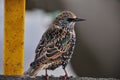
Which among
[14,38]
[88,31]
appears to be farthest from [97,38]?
[14,38]

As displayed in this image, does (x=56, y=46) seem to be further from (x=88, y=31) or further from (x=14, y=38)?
(x=88, y=31)

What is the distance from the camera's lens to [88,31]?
3.53 meters

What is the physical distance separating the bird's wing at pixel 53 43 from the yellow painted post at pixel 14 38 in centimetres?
13

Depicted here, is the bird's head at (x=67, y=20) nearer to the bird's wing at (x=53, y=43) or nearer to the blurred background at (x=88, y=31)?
the bird's wing at (x=53, y=43)

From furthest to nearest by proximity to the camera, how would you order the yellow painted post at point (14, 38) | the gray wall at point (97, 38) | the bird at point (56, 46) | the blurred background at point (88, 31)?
1. the gray wall at point (97, 38)
2. the blurred background at point (88, 31)
3. the yellow painted post at point (14, 38)
4. the bird at point (56, 46)

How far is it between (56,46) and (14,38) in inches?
8.0

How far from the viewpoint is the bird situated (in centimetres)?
273

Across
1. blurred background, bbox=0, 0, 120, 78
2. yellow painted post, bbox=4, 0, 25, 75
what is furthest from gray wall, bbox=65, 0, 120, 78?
yellow painted post, bbox=4, 0, 25, 75

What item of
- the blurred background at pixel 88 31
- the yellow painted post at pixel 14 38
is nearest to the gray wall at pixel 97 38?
the blurred background at pixel 88 31

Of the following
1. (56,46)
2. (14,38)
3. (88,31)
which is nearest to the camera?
(56,46)

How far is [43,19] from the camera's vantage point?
3355 mm

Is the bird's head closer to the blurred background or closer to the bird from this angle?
the bird

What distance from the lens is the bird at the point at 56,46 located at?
2.73 m

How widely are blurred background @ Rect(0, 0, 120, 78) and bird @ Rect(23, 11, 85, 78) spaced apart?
0.41 meters
